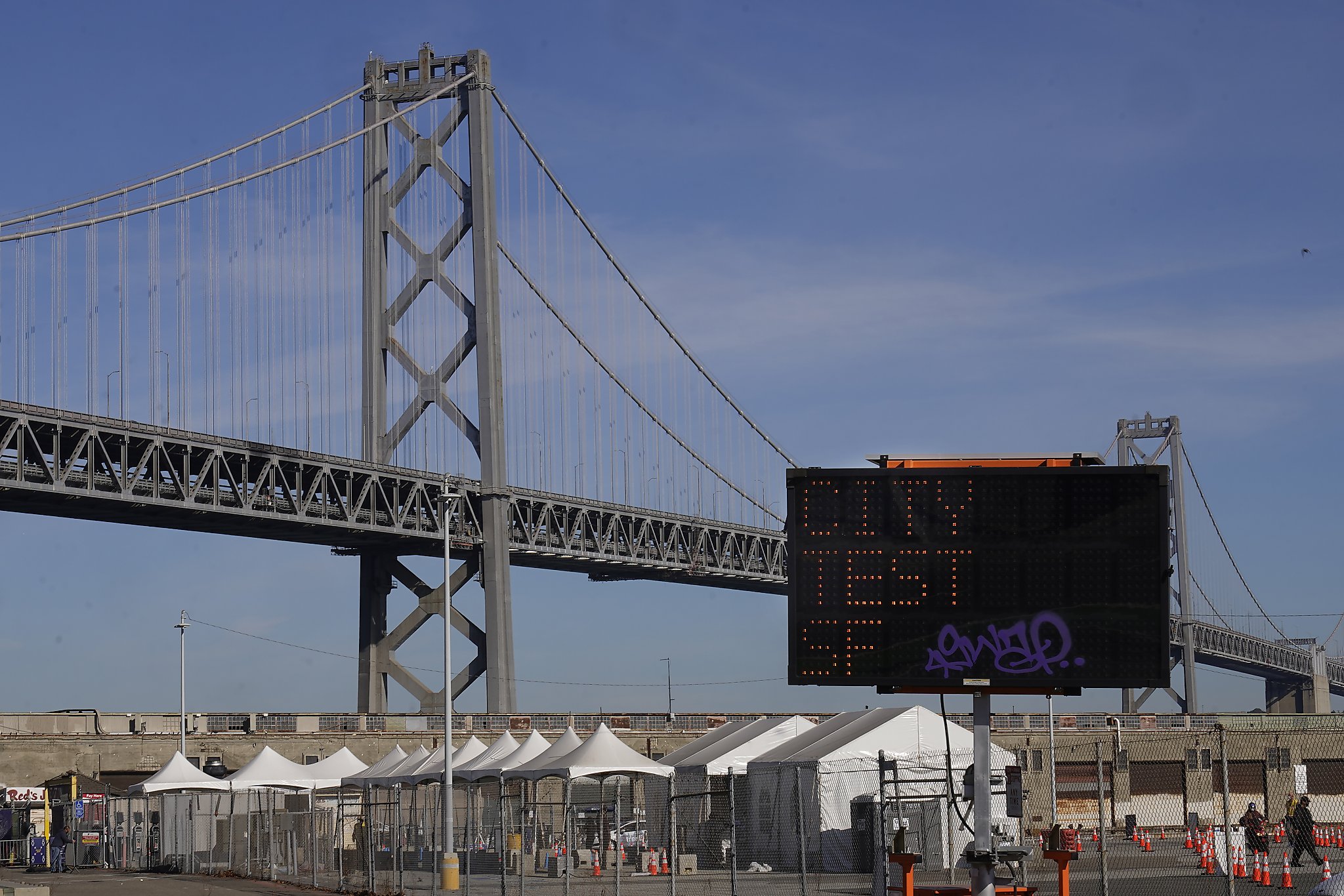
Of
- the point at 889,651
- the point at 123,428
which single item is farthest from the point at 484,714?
the point at 889,651

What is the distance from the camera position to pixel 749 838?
37.0 metres

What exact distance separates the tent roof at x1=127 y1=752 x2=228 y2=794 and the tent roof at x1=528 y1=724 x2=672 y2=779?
987 cm

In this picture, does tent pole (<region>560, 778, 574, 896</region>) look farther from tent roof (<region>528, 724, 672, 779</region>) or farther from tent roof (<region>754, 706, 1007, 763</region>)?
tent roof (<region>754, 706, 1007, 763</region>)

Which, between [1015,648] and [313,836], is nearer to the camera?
[1015,648]

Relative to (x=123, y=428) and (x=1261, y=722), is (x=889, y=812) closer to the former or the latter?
(x=123, y=428)

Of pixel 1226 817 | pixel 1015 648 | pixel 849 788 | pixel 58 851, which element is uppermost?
pixel 1015 648

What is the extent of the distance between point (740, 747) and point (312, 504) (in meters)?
28.6

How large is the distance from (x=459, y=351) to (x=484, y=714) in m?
A: 14.6

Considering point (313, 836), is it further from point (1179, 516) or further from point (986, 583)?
point (1179, 516)

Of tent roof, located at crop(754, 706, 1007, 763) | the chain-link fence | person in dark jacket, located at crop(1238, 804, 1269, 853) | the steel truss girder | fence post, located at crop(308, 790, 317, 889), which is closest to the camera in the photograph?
the chain-link fence

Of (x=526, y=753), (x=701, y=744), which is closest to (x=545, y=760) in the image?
(x=526, y=753)

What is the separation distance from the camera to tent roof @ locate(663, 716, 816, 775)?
39.9m

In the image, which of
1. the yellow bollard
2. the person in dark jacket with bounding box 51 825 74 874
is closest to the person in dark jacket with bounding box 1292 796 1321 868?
the yellow bollard

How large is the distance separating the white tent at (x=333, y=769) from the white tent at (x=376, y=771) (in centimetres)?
34
